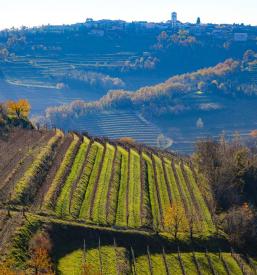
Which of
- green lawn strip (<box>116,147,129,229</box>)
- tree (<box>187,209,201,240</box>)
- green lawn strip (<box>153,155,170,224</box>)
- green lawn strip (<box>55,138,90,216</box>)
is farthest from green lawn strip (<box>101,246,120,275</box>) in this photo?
green lawn strip (<box>153,155,170,224</box>)

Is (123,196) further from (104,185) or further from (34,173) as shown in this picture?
(34,173)

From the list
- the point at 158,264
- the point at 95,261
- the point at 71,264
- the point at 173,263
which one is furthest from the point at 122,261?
the point at 173,263

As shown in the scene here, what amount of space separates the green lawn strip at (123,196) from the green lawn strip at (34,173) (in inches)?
429

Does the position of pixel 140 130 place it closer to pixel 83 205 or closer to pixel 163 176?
pixel 163 176

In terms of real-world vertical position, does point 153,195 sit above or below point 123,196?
below

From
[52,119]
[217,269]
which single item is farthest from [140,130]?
[217,269]

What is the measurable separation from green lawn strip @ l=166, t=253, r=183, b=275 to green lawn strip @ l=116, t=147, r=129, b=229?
6.87 m

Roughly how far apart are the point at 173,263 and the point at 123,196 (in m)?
15.1

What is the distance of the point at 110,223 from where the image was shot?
2120 inches

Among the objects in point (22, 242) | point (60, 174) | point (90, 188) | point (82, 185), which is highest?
point (22, 242)

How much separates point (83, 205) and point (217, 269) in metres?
17.7

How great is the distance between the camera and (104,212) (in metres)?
56.0

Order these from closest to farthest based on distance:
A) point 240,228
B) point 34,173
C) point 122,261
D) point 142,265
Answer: point 122,261 < point 142,265 < point 240,228 < point 34,173

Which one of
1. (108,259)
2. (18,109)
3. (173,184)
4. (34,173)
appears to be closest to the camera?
(108,259)
